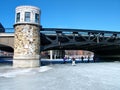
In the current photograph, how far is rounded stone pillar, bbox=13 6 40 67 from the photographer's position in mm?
34438

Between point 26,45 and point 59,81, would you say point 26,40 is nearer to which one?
point 26,45

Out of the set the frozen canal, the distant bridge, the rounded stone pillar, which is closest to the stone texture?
the rounded stone pillar

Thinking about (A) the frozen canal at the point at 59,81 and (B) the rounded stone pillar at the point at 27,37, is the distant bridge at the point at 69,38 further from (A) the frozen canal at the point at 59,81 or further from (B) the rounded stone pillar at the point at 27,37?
(A) the frozen canal at the point at 59,81

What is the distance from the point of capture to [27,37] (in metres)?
35.1

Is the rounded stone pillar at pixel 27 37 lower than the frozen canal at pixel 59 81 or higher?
higher

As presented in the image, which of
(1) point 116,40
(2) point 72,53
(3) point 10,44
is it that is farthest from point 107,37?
(2) point 72,53

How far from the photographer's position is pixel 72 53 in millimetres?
158500

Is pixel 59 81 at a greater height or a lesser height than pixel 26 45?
lesser

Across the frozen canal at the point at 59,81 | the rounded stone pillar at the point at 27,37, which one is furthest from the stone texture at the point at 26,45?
the frozen canal at the point at 59,81

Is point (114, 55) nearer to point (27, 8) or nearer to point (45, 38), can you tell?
point (45, 38)

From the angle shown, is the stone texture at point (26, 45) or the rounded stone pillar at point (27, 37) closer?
the stone texture at point (26, 45)

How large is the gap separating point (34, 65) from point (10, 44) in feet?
24.4

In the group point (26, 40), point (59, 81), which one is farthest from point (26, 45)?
point (59, 81)

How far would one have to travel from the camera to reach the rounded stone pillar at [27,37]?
3444 cm
